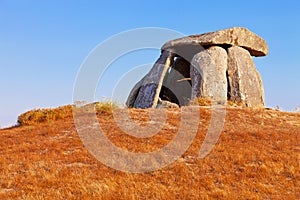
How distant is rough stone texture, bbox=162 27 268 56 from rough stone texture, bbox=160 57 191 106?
216 cm

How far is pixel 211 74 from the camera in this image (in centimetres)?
2067

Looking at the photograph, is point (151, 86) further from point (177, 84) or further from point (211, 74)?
point (211, 74)

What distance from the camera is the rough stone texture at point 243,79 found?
20.9m

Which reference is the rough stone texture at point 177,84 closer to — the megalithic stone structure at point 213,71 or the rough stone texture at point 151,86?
the megalithic stone structure at point 213,71

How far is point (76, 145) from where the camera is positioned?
1096 centimetres

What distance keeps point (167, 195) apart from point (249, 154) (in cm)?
357

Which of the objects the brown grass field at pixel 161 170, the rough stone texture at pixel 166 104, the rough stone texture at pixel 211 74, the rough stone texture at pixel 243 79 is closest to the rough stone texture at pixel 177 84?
the rough stone texture at pixel 211 74

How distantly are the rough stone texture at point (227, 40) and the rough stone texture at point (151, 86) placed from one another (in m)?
1.00

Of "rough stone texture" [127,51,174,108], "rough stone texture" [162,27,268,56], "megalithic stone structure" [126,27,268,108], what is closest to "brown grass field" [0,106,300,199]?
"megalithic stone structure" [126,27,268,108]

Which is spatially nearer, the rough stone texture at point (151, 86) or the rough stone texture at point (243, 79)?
the rough stone texture at point (243, 79)

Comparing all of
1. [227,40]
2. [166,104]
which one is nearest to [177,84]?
[166,104]

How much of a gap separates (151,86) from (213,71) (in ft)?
13.9

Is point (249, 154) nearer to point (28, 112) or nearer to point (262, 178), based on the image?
point (262, 178)

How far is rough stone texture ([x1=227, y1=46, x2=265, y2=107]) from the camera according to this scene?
2088 cm
